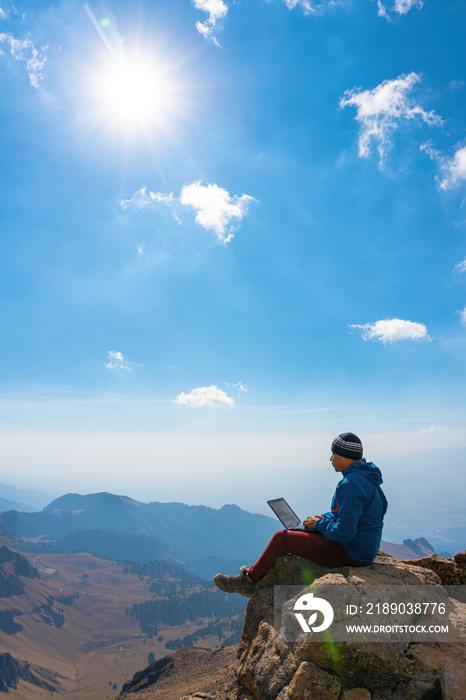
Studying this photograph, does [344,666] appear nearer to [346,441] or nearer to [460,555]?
[346,441]

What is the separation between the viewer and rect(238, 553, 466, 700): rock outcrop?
21.6 ft

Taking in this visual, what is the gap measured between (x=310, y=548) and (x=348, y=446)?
2.85m

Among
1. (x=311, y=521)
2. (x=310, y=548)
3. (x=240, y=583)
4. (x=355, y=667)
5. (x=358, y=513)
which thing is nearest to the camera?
(x=355, y=667)

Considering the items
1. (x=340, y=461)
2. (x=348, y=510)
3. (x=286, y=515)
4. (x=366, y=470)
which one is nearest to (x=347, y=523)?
(x=348, y=510)

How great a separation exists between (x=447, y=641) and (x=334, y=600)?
2486mm

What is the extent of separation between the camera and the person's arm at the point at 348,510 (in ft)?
26.3

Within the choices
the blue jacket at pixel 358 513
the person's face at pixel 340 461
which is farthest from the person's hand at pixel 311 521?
the person's face at pixel 340 461

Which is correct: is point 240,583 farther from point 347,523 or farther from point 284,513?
point 347,523

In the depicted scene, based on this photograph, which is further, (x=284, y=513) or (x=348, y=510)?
(x=284, y=513)

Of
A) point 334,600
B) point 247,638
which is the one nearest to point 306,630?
point 334,600

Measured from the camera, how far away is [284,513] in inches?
399

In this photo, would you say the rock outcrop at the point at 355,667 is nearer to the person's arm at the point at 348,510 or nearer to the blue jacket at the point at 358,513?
the blue jacket at the point at 358,513

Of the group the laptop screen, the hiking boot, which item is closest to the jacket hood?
the laptop screen

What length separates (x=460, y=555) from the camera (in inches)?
442
